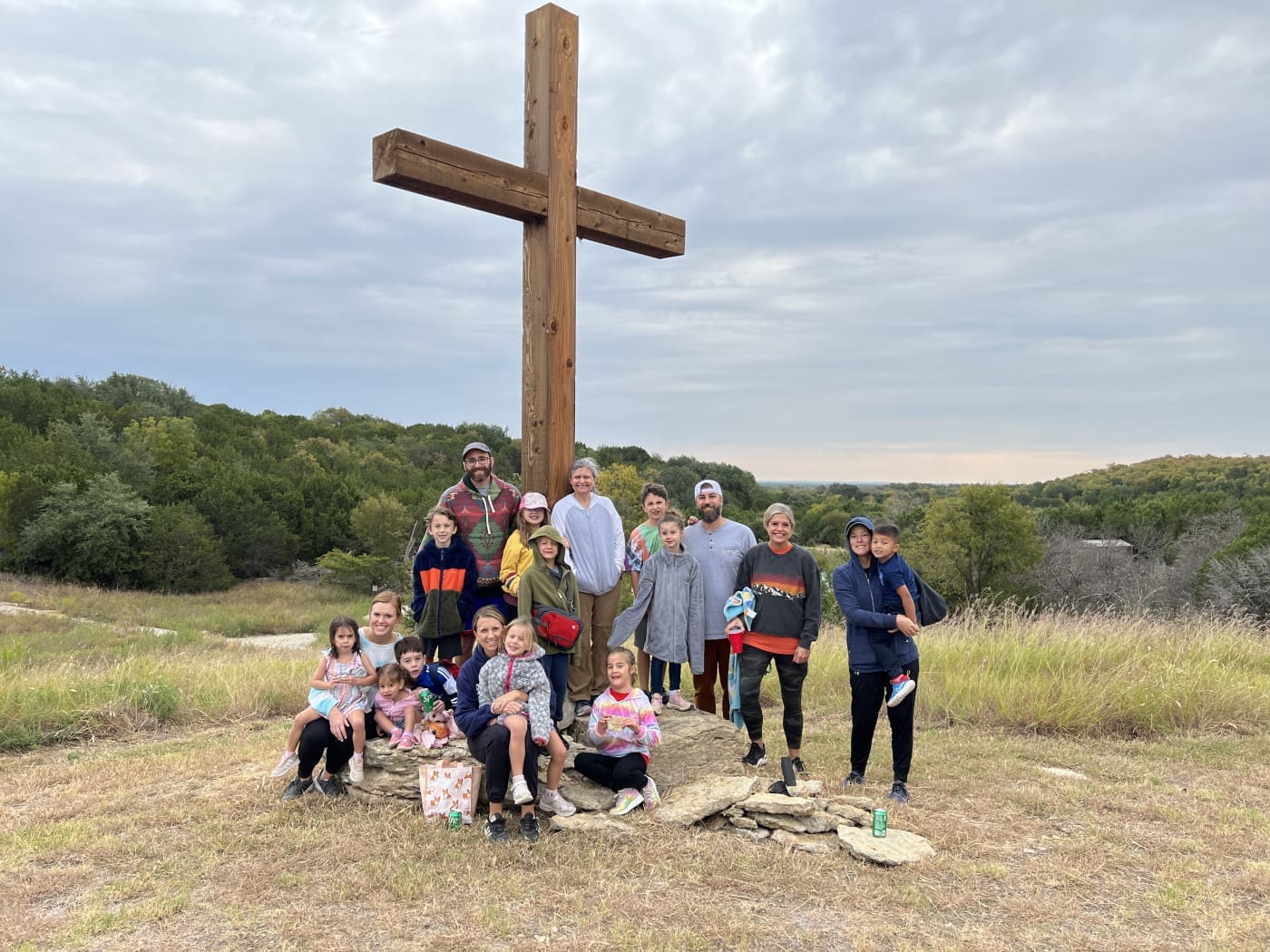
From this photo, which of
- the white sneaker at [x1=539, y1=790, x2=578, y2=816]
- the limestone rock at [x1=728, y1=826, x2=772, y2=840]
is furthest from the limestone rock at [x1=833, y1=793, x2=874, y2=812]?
the white sneaker at [x1=539, y1=790, x2=578, y2=816]

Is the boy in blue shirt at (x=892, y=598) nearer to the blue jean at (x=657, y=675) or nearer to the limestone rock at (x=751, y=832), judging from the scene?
the limestone rock at (x=751, y=832)

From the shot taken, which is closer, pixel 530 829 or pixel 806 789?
pixel 530 829

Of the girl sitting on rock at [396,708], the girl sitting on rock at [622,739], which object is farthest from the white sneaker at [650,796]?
the girl sitting on rock at [396,708]

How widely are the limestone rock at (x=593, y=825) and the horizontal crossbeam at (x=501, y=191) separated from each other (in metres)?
3.34

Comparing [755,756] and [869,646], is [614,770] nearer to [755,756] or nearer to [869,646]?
[755,756]

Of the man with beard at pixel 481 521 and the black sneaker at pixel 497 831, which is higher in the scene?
the man with beard at pixel 481 521

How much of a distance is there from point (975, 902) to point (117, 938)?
3.50 meters

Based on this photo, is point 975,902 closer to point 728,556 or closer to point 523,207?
point 728,556

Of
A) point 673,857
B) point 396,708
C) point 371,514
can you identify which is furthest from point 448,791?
point 371,514

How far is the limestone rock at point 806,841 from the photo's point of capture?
4.32 meters

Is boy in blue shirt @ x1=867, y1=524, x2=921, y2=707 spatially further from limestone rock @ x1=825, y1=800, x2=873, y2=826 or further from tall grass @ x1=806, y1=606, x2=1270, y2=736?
tall grass @ x1=806, y1=606, x2=1270, y2=736

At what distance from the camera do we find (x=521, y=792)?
14.3 ft

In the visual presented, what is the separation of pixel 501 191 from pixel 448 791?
10.7 ft

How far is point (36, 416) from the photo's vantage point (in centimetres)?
4500
